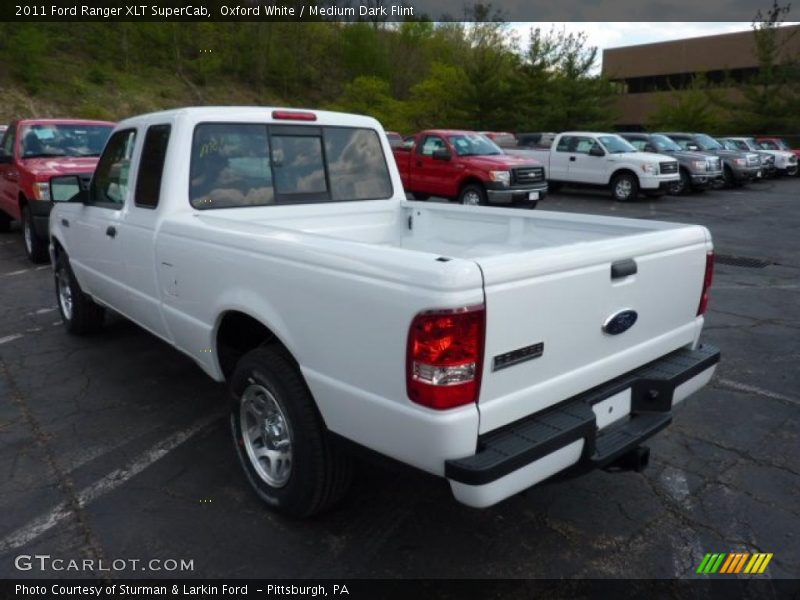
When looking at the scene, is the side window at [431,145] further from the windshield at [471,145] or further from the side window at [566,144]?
the side window at [566,144]

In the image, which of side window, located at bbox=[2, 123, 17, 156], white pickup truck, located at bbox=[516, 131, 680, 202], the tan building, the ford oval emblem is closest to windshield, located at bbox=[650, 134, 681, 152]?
white pickup truck, located at bbox=[516, 131, 680, 202]

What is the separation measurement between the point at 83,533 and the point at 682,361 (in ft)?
9.65

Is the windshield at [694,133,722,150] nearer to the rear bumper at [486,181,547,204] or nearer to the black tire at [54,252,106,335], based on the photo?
the rear bumper at [486,181,547,204]

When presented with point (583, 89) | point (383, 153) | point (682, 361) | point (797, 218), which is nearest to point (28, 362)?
point (383, 153)

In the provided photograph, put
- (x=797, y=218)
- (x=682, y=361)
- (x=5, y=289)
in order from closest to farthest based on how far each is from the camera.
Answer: (x=682, y=361), (x=5, y=289), (x=797, y=218)

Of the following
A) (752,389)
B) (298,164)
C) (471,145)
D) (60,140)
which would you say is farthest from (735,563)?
(471,145)

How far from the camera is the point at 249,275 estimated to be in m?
2.87

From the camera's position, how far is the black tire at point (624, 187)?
55.6 ft

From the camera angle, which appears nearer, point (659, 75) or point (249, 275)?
point (249, 275)

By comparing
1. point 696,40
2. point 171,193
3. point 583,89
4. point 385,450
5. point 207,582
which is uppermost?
point 696,40

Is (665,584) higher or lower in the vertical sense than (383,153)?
lower

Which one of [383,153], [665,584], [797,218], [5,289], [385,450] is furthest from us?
[797,218]

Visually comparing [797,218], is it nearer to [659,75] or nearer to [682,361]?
[682,361]

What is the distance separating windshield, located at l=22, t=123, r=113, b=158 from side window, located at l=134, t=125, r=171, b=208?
231 inches
